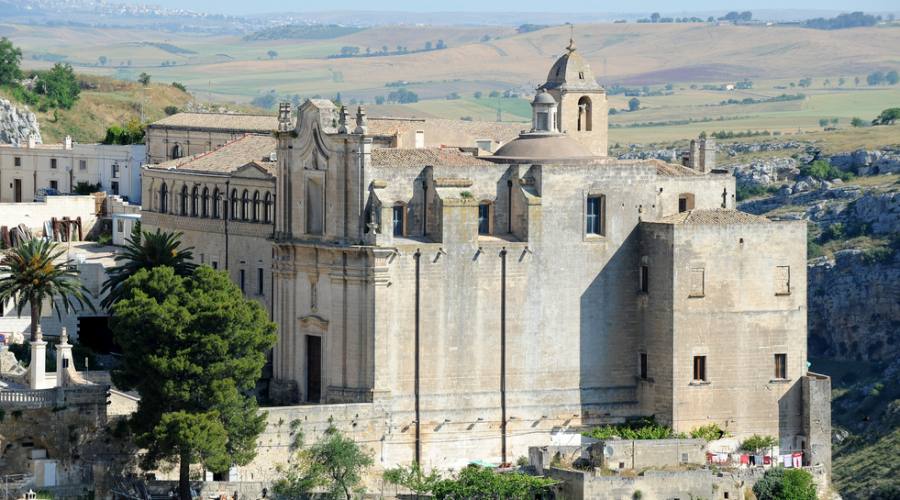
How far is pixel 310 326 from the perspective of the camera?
68500 mm

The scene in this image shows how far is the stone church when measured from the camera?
220ft

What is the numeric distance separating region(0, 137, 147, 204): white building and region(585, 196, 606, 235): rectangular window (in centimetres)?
3922

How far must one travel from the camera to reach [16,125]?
127188 mm

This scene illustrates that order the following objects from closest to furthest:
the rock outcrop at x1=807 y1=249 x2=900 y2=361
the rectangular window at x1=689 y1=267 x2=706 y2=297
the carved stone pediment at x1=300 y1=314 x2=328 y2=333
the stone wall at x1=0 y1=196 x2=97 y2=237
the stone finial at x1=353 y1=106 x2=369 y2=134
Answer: the stone finial at x1=353 y1=106 x2=369 y2=134 < the carved stone pediment at x1=300 y1=314 x2=328 y2=333 < the rectangular window at x1=689 y1=267 x2=706 y2=297 < the stone wall at x1=0 y1=196 x2=97 y2=237 < the rock outcrop at x1=807 y1=249 x2=900 y2=361

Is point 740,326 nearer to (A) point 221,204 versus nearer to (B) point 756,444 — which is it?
(B) point 756,444

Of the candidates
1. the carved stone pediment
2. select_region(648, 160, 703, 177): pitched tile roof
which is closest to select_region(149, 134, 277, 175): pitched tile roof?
the carved stone pediment

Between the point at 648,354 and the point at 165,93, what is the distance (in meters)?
90.3

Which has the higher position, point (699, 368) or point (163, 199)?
point (163, 199)

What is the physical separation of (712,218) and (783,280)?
2.80 metres

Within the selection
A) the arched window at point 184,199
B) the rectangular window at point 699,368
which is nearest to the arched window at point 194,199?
the arched window at point 184,199

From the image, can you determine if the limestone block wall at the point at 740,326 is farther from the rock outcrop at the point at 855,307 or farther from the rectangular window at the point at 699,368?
the rock outcrop at the point at 855,307

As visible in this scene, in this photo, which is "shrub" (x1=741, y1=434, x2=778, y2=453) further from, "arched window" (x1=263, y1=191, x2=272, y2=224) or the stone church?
"arched window" (x1=263, y1=191, x2=272, y2=224)

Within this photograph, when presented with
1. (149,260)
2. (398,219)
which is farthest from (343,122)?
(149,260)

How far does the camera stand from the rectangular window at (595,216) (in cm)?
6956
